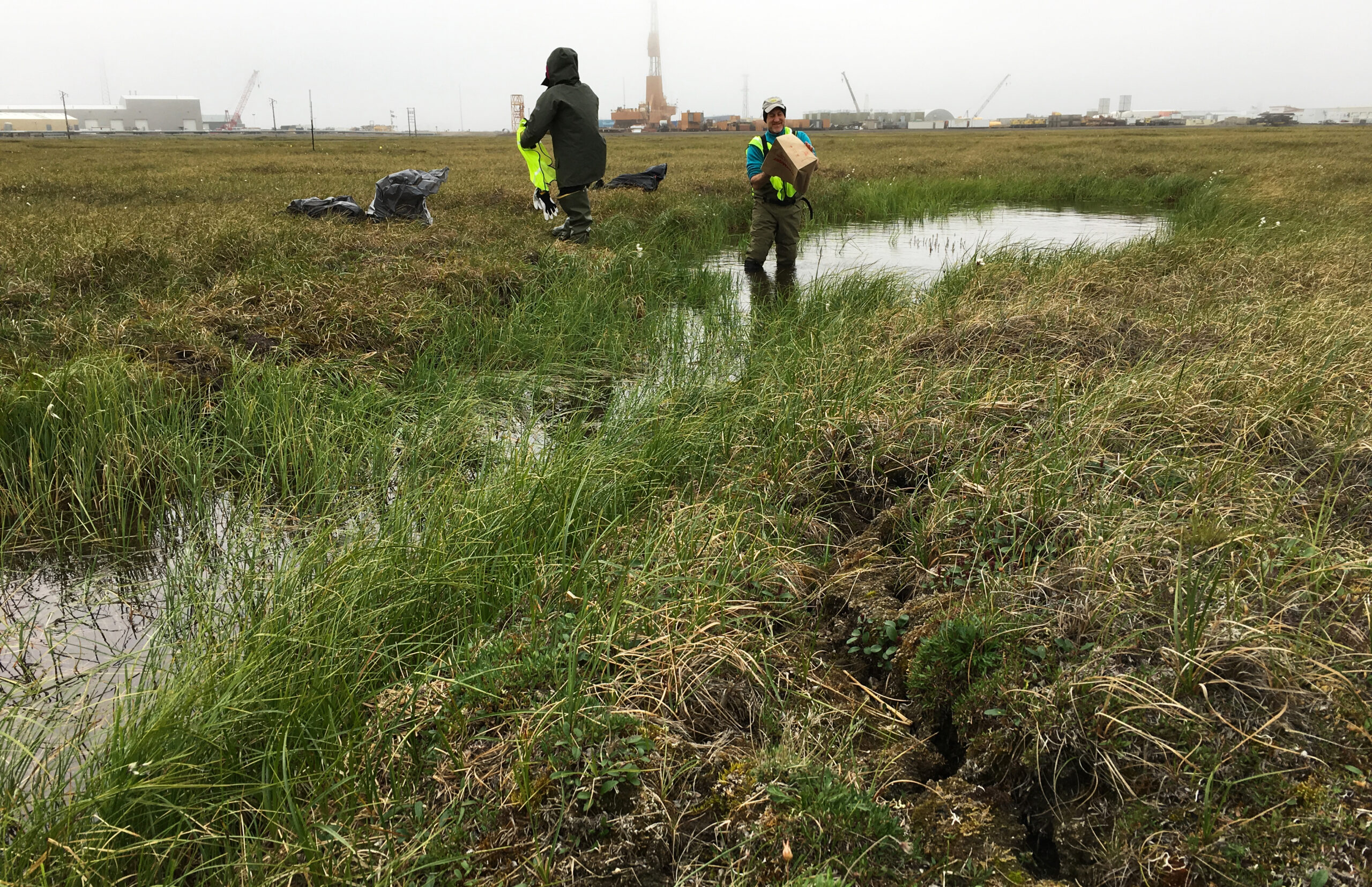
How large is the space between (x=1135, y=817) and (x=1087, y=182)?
19.2 m

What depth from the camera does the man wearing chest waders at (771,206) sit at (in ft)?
27.1

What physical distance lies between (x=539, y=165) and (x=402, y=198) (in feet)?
7.22

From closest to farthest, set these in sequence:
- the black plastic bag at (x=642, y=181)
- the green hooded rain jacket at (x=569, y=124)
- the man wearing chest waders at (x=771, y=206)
A: the man wearing chest waders at (x=771, y=206)
the green hooded rain jacket at (x=569, y=124)
the black plastic bag at (x=642, y=181)

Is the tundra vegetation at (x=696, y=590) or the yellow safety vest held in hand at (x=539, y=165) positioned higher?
the yellow safety vest held in hand at (x=539, y=165)

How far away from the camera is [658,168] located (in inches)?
631

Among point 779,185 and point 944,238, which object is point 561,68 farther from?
point 944,238

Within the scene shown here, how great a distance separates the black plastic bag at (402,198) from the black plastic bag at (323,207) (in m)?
0.21

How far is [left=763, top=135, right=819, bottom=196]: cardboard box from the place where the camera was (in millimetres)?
8039

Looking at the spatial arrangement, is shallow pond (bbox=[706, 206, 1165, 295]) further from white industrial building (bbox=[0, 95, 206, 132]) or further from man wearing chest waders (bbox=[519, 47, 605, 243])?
white industrial building (bbox=[0, 95, 206, 132])

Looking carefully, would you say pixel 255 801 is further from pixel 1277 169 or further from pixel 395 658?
pixel 1277 169

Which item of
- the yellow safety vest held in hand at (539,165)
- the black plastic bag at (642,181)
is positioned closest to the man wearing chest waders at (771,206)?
the yellow safety vest held in hand at (539,165)

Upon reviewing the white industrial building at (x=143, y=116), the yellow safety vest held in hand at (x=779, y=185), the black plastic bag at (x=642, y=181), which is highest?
the white industrial building at (x=143, y=116)

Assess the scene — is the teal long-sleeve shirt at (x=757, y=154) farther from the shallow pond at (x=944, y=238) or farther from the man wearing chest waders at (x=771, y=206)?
the shallow pond at (x=944, y=238)

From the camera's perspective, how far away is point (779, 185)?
332 inches
